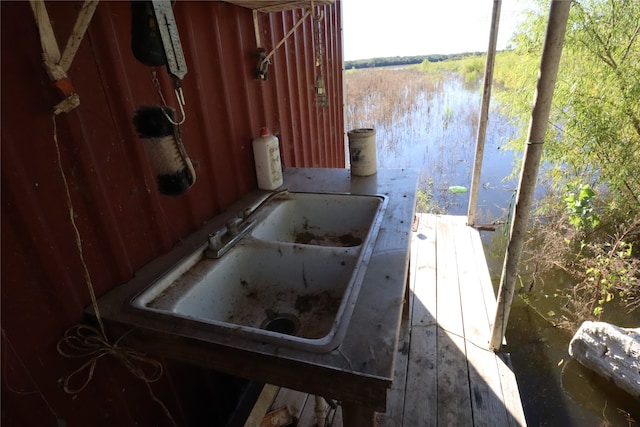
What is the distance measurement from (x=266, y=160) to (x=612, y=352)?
2.91 m

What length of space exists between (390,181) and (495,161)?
20.7ft

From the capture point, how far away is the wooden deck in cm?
170

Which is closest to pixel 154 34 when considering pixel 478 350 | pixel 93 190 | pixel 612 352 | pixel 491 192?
pixel 93 190

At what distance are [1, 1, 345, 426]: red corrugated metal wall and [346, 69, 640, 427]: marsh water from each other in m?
2.73

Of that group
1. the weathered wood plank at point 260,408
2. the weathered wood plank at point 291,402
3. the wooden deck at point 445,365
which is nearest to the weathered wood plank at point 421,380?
the wooden deck at point 445,365

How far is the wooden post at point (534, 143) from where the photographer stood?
1.29 m

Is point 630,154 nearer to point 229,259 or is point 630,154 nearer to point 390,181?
point 390,181

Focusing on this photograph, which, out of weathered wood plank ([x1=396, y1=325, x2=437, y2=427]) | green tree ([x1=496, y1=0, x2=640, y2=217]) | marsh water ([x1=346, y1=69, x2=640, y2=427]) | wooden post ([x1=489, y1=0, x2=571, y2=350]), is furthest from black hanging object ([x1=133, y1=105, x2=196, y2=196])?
green tree ([x1=496, y1=0, x2=640, y2=217])

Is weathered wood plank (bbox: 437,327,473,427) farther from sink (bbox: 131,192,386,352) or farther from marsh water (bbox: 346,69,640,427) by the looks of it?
sink (bbox: 131,192,386,352)

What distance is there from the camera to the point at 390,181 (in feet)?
5.64

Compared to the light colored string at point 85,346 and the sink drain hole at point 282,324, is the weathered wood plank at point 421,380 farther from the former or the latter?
the light colored string at point 85,346

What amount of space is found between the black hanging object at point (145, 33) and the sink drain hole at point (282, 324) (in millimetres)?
894

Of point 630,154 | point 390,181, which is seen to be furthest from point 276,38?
point 630,154

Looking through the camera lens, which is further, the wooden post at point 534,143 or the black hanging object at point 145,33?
the wooden post at point 534,143
